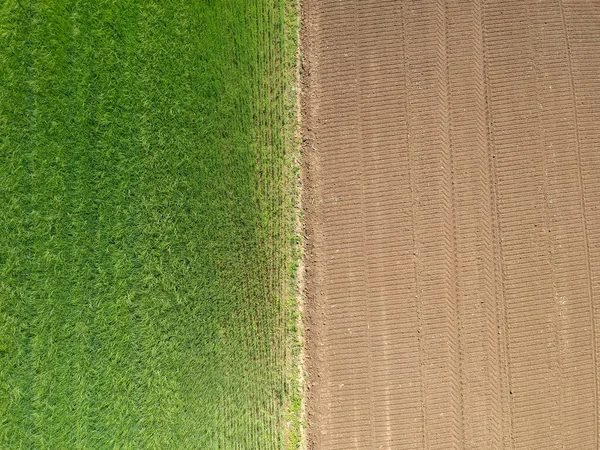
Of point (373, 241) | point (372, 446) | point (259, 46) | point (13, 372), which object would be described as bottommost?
point (372, 446)

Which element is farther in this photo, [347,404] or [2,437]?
[347,404]

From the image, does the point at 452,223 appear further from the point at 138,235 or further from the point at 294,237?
the point at 138,235

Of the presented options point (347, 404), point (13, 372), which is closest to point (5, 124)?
point (13, 372)

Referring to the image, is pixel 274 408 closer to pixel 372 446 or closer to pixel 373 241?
pixel 372 446

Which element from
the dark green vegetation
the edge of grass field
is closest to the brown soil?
the edge of grass field

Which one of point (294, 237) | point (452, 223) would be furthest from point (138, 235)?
point (452, 223)

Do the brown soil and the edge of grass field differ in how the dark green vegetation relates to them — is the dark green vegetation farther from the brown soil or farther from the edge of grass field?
the brown soil

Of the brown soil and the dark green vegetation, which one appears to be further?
the brown soil
